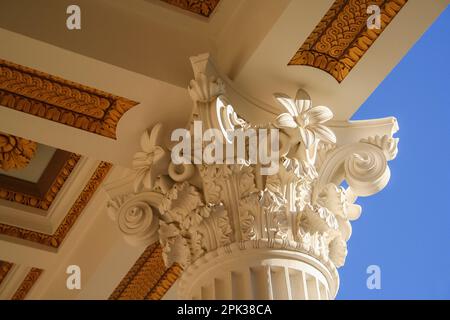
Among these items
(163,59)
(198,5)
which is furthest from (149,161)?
(198,5)

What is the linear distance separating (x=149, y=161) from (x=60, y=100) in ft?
2.42

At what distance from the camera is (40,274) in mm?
6965

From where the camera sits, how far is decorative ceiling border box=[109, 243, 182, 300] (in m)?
6.66

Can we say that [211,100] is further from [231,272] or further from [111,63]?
[231,272]

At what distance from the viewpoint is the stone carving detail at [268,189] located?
4.42m

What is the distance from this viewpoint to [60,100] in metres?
5.42

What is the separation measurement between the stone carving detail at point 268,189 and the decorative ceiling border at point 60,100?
0.35 metres

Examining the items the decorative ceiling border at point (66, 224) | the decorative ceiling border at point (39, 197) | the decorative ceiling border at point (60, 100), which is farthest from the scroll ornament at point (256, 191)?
the decorative ceiling border at point (39, 197)

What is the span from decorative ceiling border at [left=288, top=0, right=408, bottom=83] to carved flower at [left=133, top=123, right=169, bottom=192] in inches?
35.3

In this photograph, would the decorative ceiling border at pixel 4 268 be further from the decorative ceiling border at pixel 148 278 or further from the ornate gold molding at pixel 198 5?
the ornate gold molding at pixel 198 5

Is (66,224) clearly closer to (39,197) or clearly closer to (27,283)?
(39,197)
